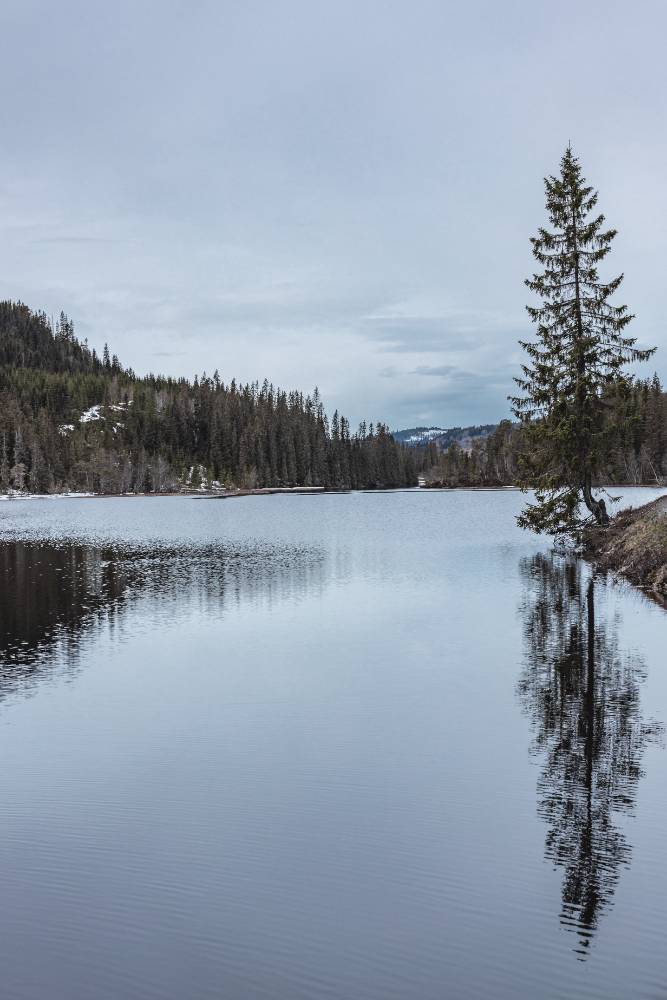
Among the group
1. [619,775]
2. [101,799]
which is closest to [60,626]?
[101,799]

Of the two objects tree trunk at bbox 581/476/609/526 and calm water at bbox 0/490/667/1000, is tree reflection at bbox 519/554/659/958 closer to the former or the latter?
calm water at bbox 0/490/667/1000

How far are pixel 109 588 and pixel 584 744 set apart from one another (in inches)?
852

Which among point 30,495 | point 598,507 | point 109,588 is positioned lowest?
point 109,588

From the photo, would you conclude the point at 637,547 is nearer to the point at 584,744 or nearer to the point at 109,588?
the point at 109,588

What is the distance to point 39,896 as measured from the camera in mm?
7855

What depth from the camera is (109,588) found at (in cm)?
2998

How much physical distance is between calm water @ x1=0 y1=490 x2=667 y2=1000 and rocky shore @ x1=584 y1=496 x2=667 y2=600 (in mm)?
5763

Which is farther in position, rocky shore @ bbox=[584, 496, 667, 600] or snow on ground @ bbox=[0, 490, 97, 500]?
snow on ground @ bbox=[0, 490, 97, 500]

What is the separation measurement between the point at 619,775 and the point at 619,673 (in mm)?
5649

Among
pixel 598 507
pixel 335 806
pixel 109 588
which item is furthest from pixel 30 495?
pixel 335 806

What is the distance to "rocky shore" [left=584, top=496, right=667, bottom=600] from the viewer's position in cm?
2841

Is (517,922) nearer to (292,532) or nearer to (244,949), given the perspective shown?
(244,949)

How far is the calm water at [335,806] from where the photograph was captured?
22.3 ft

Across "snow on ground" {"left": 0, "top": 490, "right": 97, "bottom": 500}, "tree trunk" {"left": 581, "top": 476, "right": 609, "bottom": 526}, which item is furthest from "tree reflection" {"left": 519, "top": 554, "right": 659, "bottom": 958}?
"snow on ground" {"left": 0, "top": 490, "right": 97, "bottom": 500}
